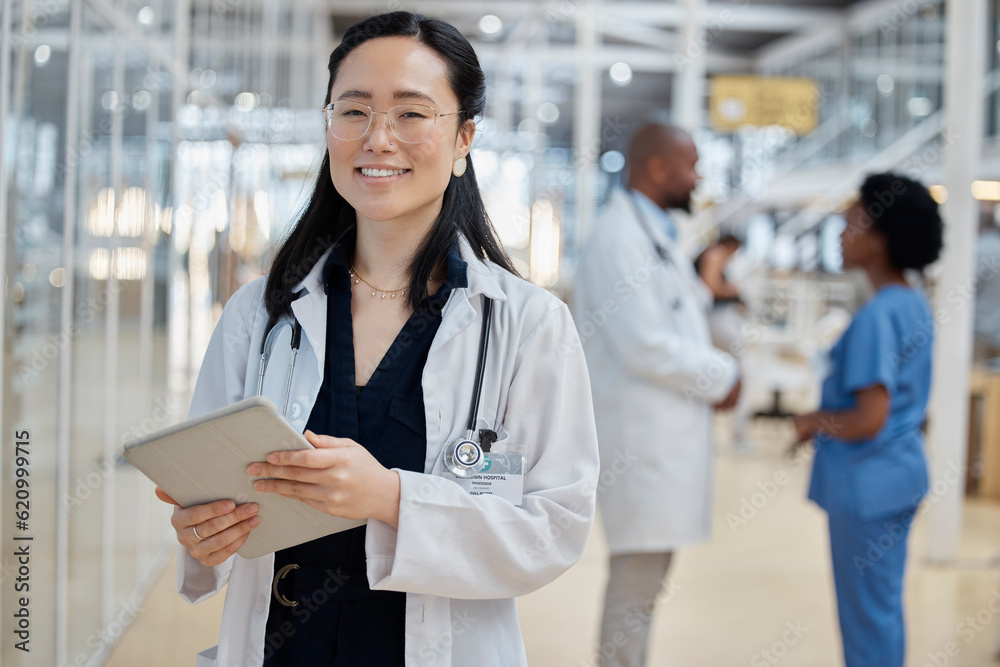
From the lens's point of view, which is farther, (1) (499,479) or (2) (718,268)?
(2) (718,268)

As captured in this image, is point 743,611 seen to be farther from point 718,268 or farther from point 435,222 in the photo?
point 718,268

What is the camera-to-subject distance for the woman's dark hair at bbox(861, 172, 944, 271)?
275 cm

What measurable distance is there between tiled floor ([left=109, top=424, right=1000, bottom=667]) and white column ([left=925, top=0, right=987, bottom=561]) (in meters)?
0.32

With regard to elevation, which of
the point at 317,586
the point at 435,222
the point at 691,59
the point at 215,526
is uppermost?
the point at 691,59

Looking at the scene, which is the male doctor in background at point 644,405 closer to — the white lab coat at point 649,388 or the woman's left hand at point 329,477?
the white lab coat at point 649,388

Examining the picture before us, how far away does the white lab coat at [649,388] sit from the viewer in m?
2.81

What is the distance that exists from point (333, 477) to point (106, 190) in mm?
2856

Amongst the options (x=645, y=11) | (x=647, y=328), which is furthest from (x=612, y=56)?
(x=647, y=328)

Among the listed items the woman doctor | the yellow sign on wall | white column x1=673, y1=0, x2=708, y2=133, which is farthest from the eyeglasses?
the yellow sign on wall

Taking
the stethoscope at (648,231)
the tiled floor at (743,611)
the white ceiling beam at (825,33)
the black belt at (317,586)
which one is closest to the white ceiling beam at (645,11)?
the white ceiling beam at (825,33)

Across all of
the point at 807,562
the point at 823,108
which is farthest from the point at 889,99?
the point at 807,562

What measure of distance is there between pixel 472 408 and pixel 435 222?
0.32m

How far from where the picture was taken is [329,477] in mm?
1126

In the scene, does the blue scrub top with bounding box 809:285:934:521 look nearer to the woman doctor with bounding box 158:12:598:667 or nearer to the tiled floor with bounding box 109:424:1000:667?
the tiled floor with bounding box 109:424:1000:667
